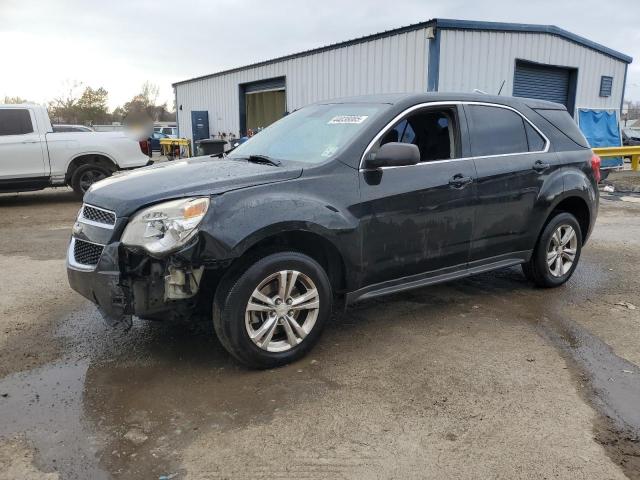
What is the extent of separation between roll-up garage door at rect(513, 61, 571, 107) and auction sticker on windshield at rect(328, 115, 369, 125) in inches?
442

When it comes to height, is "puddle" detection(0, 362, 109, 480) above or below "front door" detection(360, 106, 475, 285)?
below

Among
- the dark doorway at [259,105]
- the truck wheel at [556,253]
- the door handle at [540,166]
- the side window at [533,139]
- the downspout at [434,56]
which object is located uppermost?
the downspout at [434,56]

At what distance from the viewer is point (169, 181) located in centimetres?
→ 356

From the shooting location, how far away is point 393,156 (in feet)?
12.4

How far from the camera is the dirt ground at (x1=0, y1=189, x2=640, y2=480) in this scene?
105 inches

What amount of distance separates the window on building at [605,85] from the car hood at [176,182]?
16114mm

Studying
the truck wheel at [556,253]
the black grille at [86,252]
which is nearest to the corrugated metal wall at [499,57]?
the truck wheel at [556,253]

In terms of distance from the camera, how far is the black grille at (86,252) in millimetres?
3492

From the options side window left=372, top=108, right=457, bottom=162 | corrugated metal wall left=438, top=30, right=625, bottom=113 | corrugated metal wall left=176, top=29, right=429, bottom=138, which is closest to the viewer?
side window left=372, top=108, right=457, bottom=162

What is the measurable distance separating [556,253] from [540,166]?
3.02 feet

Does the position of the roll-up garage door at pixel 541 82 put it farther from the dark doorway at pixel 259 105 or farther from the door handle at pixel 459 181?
the door handle at pixel 459 181

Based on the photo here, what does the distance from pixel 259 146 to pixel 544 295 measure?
9.78 feet

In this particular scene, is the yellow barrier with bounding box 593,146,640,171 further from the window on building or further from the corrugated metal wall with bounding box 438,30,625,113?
the window on building

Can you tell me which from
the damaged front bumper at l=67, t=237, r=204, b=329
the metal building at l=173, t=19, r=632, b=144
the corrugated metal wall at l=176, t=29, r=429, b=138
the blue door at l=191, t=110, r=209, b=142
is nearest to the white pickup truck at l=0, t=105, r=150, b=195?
the corrugated metal wall at l=176, t=29, r=429, b=138
